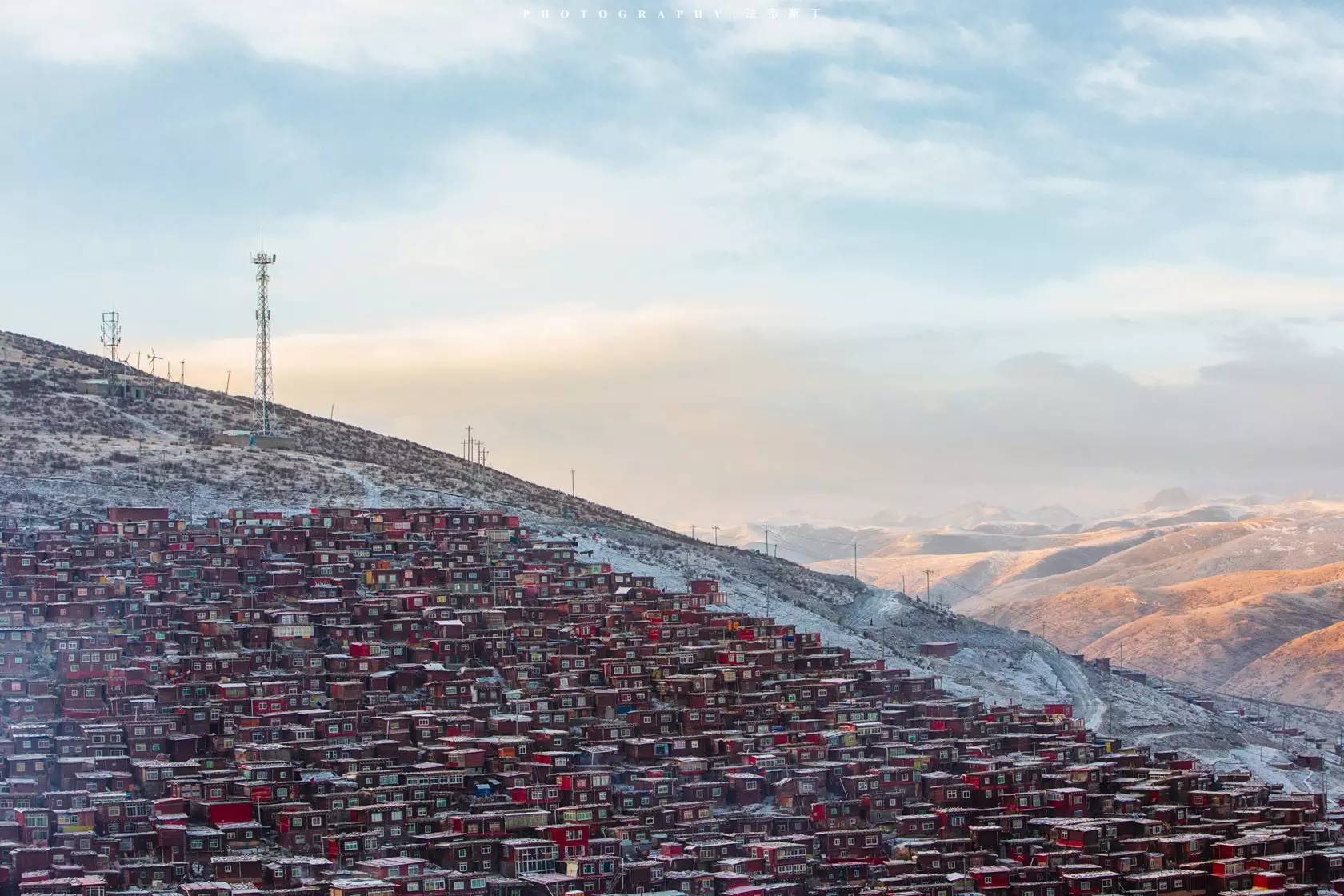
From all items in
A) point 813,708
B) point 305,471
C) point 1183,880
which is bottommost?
point 1183,880

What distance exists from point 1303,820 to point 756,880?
18.5 meters

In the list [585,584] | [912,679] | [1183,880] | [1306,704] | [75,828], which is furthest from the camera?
[1306,704]

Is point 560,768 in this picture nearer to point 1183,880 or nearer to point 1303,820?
point 1183,880

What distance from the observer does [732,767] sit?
58312mm

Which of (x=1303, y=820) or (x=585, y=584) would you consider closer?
(x=1303, y=820)

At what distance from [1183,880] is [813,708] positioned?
1474cm

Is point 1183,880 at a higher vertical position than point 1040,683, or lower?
lower

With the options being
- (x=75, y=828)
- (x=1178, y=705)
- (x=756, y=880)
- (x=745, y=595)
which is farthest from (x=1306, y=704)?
(x=75, y=828)

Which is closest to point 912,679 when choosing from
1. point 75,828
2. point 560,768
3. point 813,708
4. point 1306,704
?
point 813,708

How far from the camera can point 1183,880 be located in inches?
2079

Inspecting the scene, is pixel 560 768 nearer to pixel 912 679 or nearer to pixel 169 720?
pixel 169 720

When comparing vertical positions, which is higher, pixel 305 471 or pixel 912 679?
pixel 305 471

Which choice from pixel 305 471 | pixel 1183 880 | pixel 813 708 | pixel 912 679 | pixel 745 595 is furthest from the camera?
pixel 305 471

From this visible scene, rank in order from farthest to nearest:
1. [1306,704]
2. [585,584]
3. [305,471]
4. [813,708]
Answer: [1306,704], [305,471], [585,584], [813,708]
